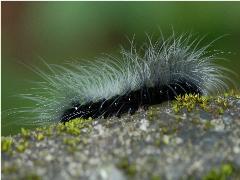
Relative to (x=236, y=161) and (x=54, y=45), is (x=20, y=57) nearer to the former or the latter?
(x=54, y=45)

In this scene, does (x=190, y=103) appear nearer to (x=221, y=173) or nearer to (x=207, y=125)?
(x=207, y=125)

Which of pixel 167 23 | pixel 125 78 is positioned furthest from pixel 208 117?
pixel 167 23

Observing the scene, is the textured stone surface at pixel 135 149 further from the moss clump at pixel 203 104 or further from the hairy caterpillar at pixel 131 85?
the hairy caterpillar at pixel 131 85

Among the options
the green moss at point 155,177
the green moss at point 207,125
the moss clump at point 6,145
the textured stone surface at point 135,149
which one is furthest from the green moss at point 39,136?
the green moss at point 207,125

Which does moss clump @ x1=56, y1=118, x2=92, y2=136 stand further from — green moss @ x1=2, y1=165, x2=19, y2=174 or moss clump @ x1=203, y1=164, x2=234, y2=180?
moss clump @ x1=203, y1=164, x2=234, y2=180

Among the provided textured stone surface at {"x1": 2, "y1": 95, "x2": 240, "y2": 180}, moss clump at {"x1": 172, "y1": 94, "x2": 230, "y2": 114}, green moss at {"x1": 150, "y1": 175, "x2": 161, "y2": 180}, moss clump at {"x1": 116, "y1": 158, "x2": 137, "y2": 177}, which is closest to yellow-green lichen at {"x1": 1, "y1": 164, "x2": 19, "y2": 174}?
textured stone surface at {"x1": 2, "y1": 95, "x2": 240, "y2": 180}

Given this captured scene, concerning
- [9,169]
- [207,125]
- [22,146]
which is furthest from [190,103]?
[9,169]
